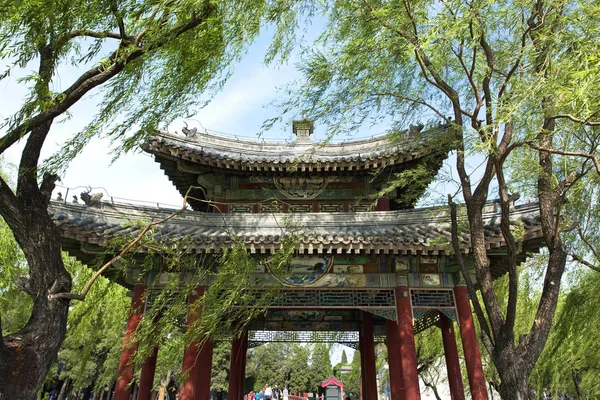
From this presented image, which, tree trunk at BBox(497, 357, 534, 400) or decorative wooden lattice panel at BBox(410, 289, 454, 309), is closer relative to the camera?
tree trunk at BBox(497, 357, 534, 400)

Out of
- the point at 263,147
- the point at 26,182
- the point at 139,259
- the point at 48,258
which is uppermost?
the point at 263,147

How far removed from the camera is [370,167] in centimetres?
1008


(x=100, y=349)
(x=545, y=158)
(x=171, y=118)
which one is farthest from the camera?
(x=100, y=349)

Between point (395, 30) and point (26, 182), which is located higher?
point (395, 30)

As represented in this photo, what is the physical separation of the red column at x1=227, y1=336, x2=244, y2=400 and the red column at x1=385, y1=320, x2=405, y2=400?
4.53 m

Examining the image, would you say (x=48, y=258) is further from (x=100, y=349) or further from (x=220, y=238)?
(x=100, y=349)

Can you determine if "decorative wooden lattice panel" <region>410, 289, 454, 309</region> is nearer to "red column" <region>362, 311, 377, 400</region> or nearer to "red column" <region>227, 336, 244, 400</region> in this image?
"red column" <region>362, 311, 377, 400</region>

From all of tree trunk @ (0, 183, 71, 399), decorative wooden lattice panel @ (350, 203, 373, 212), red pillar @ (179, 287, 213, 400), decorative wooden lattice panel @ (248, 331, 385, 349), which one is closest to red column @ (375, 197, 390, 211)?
decorative wooden lattice panel @ (350, 203, 373, 212)

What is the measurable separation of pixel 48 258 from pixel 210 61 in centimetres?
295

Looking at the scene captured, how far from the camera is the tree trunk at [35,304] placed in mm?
3449

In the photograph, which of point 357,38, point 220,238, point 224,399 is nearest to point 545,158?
point 357,38

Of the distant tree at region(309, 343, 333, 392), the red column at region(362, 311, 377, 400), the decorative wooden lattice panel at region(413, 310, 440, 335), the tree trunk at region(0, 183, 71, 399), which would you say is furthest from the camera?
the distant tree at region(309, 343, 333, 392)

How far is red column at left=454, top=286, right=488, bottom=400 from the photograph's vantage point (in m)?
7.68

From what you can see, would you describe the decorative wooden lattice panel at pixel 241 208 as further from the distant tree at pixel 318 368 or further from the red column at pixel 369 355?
the distant tree at pixel 318 368
